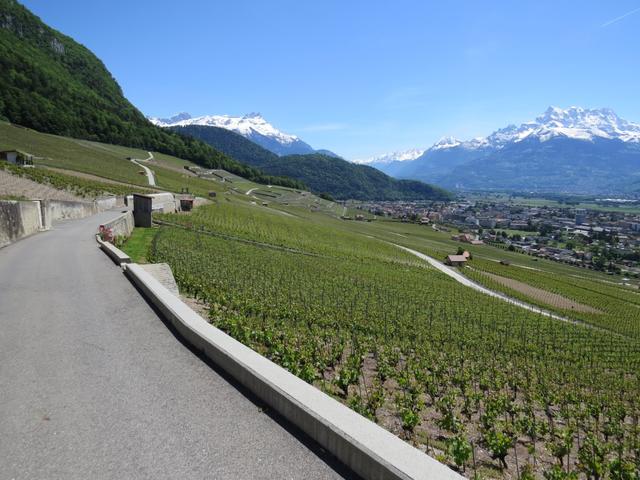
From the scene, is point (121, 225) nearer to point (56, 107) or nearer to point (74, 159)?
point (74, 159)

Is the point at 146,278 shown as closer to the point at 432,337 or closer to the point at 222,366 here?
the point at 222,366

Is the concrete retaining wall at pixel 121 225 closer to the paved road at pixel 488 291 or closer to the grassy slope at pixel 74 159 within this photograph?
the paved road at pixel 488 291

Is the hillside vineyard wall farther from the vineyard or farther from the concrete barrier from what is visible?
the concrete barrier

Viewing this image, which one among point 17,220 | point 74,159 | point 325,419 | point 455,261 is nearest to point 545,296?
point 455,261

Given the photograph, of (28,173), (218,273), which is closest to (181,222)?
(28,173)

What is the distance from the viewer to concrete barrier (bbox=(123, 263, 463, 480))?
4781mm

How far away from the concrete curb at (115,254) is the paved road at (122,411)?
6231 millimetres

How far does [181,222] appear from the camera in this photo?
44.3 meters

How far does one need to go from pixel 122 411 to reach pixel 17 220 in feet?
78.7

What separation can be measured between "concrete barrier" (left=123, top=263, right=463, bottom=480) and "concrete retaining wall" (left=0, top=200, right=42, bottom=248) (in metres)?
19.6

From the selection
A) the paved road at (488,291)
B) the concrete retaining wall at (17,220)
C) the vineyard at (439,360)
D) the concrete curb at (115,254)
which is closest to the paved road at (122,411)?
the vineyard at (439,360)

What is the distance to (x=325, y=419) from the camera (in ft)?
18.8

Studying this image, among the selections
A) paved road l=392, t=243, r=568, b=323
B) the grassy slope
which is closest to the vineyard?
paved road l=392, t=243, r=568, b=323

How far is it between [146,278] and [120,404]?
8.08 meters
